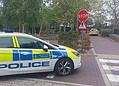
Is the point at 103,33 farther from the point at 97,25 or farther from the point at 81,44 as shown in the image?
the point at 81,44

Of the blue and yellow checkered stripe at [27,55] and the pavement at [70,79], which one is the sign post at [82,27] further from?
the blue and yellow checkered stripe at [27,55]

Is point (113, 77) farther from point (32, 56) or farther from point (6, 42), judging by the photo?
point (6, 42)

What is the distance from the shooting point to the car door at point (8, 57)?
386 inches

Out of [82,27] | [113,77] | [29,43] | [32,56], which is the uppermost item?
[82,27]

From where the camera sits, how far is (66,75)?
11.0 metres

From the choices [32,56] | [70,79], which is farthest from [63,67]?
[32,56]

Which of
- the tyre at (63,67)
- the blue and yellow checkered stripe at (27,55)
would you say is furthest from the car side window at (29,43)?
the tyre at (63,67)

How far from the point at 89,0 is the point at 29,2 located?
10804mm

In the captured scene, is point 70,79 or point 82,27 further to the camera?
point 82,27

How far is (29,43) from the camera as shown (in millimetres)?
10461

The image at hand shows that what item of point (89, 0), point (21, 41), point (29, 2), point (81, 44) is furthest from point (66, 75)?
point (89, 0)

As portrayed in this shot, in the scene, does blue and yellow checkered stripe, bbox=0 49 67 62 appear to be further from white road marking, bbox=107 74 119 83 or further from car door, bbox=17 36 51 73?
white road marking, bbox=107 74 119 83

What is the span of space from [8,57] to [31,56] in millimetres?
788

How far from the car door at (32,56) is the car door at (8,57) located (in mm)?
209
